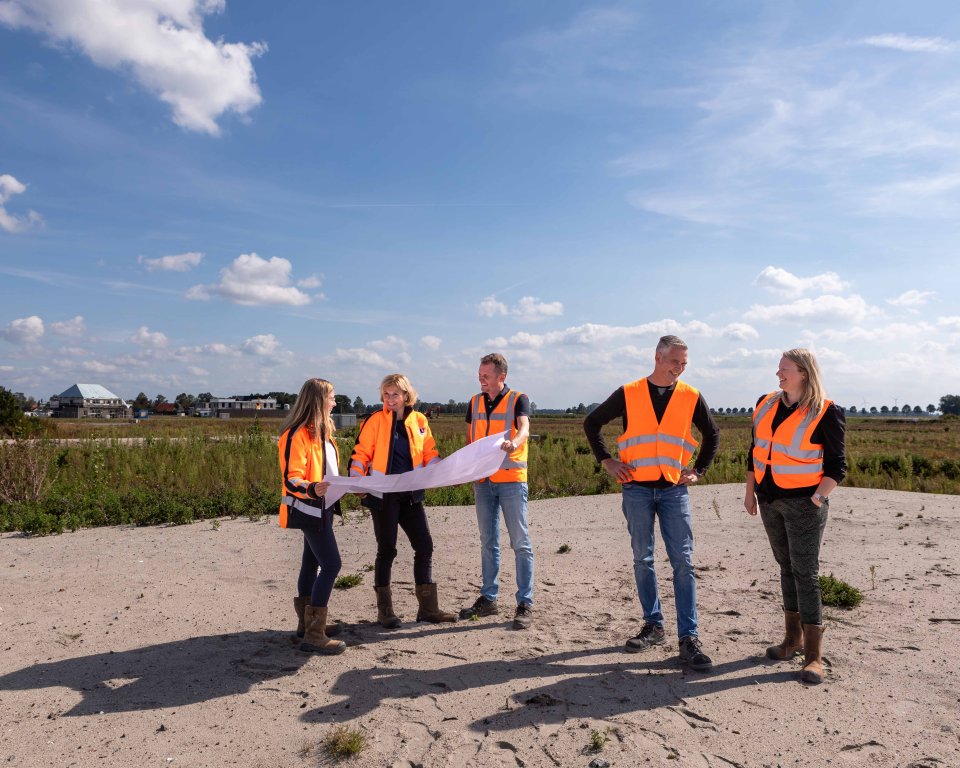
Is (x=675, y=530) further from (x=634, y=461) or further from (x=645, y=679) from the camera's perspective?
(x=645, y=679)

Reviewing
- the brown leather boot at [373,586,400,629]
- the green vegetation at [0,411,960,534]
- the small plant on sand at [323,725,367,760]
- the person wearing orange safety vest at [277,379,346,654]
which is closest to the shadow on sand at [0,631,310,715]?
the person wearing orange safety vest at [277,379,346,654]

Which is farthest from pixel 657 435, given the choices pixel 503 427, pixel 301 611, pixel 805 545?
pixel 301 611

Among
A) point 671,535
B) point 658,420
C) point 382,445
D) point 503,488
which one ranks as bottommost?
point 671,535

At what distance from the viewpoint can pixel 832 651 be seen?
5.36 m

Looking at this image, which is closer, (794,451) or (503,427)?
(794,451)

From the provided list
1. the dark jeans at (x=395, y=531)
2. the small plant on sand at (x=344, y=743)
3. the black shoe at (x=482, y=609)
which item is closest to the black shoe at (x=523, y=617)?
the black shoe at (x=482, y=609)

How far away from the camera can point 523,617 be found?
5.93 meters

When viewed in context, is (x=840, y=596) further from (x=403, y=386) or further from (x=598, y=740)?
(x=403, y=386)

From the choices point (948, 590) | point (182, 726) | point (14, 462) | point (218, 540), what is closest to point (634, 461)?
point (182, 726)

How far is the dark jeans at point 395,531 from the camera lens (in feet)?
19.0

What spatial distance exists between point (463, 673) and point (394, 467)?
1.70 m

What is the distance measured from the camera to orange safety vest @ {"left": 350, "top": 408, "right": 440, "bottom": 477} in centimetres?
577

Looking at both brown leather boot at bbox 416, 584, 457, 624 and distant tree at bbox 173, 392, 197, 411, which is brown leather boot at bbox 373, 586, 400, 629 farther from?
distant tree at bbox 173, 392, 197, 411

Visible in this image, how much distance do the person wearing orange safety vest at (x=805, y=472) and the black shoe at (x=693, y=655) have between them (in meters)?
0.62
